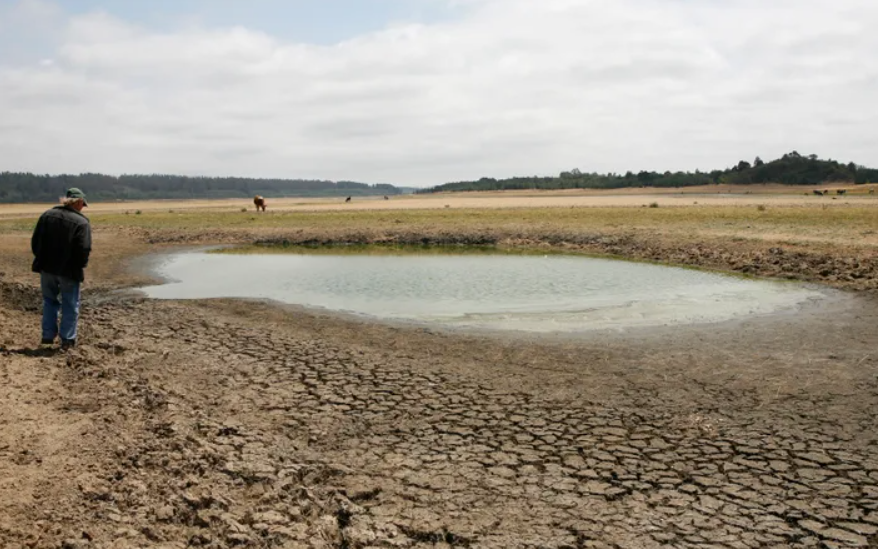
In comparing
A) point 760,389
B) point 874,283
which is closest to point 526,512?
point 760,389

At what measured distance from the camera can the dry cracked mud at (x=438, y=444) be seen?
15.3ft

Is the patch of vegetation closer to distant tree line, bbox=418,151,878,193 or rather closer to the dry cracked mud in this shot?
the dry cracked mud

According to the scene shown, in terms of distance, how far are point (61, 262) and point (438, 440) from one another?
660cm

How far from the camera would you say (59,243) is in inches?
380

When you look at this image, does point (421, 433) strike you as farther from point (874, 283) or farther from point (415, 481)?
point (874, 283)

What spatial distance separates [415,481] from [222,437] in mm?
2056

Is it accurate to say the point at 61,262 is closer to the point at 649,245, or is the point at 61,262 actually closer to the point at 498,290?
the point at 498,290

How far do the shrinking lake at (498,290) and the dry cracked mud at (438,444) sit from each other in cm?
271

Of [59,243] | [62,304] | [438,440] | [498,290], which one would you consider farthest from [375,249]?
[438,440]

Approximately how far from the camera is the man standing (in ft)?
31.6

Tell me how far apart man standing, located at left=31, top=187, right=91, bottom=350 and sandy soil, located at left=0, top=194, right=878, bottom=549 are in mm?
558

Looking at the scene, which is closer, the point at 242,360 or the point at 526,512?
the point at 526,512

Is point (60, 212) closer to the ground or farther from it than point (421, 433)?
farther from it

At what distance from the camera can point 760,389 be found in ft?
25.8
